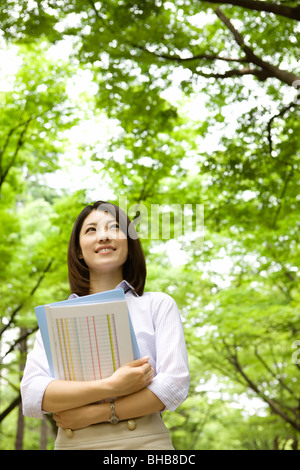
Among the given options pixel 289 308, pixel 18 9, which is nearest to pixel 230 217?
pixel 289 308

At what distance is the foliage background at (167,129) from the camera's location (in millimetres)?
5293

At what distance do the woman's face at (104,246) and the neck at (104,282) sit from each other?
0.02m

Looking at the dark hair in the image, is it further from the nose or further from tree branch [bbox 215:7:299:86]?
tree branch [bbox 215:7:299:86]

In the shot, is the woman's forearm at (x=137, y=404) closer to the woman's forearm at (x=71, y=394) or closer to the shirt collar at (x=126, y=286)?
the woman's forearm at (x=71, y=394)

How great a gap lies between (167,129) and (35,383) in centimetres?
515

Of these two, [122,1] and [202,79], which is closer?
[122,1]

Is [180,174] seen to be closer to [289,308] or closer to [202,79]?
[202,79]

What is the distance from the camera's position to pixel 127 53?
538 centimetres

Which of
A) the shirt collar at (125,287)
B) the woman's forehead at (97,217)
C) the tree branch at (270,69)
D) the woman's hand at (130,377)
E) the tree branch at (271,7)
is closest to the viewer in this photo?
the woman's hand at (130,377)

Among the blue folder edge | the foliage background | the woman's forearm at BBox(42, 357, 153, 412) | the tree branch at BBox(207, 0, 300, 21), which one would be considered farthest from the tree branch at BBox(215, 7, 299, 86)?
the woman's forearm at BBox(42, 357, 153, 412)

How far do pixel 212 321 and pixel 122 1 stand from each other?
5931 mm


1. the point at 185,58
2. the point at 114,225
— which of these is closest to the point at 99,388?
the point at 114,225

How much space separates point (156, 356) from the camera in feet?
5.34

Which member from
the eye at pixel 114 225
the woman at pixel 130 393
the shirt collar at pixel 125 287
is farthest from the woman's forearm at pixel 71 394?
the eye at pixel 114 225
